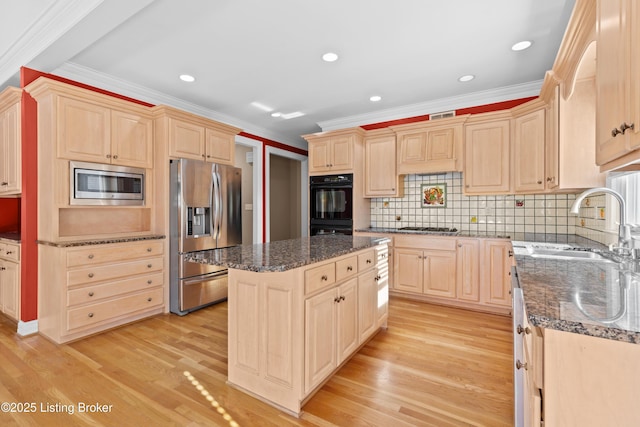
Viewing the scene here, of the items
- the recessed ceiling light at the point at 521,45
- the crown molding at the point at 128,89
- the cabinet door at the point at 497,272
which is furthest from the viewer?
the cabinet door at the point at 497,272

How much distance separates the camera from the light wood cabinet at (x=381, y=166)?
4.21 metres

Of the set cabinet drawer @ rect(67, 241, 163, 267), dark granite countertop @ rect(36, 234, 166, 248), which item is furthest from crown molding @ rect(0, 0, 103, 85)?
cabinet drawer @ rect(67, 241, 163, 267)

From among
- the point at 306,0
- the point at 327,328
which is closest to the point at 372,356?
the point at 327,328

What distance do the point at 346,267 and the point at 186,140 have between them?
2.51 m

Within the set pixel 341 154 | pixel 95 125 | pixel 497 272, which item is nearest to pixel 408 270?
pixel 497 272

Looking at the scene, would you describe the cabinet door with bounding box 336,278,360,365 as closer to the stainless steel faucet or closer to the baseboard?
the stainless steel faucet

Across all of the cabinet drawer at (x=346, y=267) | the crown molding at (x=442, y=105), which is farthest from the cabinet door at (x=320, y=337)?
the crown molding at (x=442, y=105)

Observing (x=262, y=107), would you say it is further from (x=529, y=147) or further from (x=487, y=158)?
(x=529, y=147)

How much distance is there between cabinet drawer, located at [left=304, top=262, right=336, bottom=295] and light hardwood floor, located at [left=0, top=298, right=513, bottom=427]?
69cm

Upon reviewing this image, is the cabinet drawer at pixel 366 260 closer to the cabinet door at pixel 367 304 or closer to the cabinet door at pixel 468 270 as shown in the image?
the cabinet door at pixel 367 304

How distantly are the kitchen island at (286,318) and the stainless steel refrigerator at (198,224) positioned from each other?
159cm

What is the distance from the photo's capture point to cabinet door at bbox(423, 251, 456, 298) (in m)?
3.58

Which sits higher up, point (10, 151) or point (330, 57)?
point (330, 57)

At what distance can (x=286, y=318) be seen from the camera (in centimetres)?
173
